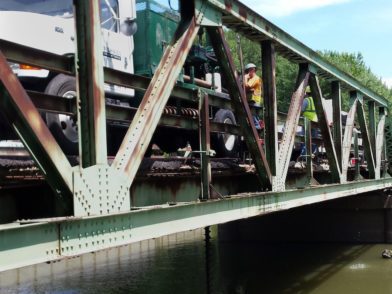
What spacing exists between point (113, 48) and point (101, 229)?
15.1 ft

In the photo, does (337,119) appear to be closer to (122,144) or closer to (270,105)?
(270,105)

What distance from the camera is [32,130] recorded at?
347 cm

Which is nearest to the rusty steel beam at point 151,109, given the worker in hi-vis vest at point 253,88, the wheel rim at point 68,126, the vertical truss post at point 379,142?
the wheel rim at point 68,126

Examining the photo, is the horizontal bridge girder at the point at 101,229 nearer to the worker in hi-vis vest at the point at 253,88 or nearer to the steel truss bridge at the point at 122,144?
the steel truss bridge at the point at 122,144

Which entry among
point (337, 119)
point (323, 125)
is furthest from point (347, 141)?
point (323, 125)

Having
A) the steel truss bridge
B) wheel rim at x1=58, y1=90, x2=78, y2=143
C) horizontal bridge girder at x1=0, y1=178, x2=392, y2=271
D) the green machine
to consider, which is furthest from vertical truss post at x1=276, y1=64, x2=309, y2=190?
wheel rim at x1=58, y1=90, x2=78, y2=143

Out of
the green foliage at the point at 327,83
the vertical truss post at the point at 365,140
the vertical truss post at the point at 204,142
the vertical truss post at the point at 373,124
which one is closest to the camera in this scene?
the vertical truss post at the point at 204,142

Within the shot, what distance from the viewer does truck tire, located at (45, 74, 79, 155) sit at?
6.10 metres

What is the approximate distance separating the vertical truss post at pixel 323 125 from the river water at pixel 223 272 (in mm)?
3060

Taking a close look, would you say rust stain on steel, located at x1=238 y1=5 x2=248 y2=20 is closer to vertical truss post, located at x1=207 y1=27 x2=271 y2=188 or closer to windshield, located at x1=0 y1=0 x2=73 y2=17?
vertical truss post, located at x1=207 y1=27 x2=271 y2=188

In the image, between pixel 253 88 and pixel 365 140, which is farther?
pixel 365 140

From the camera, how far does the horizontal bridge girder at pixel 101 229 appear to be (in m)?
3.38

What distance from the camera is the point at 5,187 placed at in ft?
13.7

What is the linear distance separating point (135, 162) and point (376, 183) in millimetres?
11456
